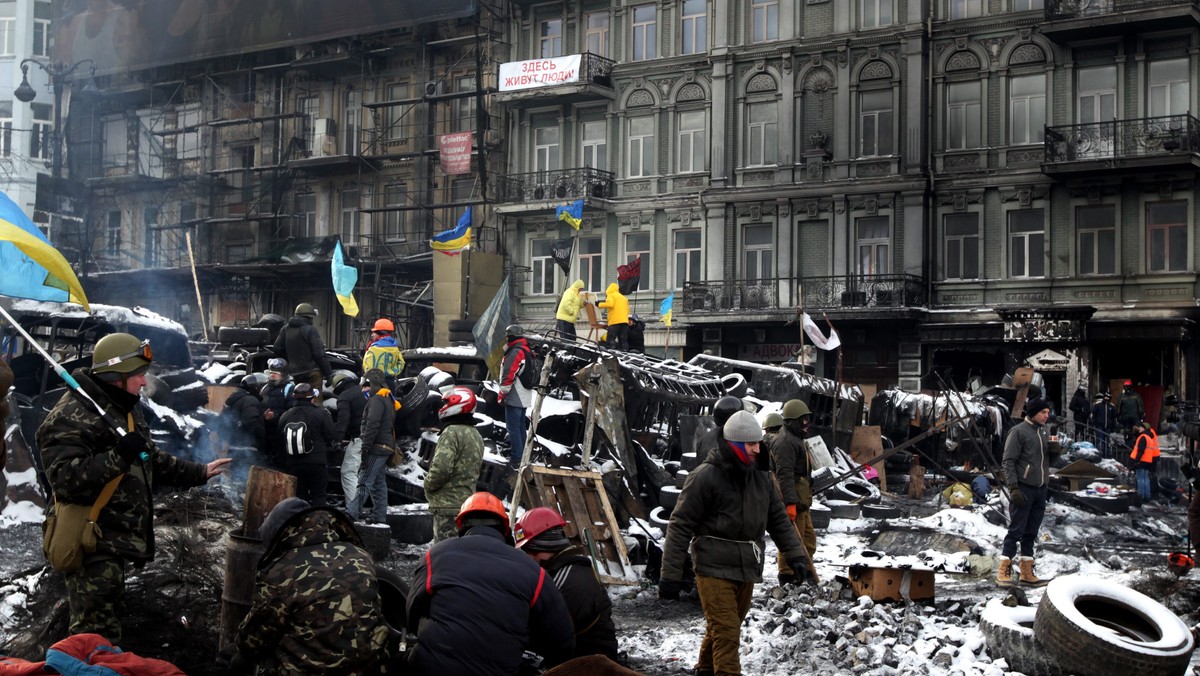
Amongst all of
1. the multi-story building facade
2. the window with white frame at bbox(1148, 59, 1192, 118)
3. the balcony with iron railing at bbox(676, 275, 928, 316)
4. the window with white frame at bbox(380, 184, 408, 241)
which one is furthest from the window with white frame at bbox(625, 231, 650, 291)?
the window with white frame at bbox(1148, 59, 1192, 118)

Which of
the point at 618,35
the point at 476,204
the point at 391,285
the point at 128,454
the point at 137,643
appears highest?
the point at 618,35

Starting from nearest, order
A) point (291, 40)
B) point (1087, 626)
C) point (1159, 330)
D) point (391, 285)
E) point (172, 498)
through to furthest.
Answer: point (1087, 626), point (172, 498), point (1159, 330), point (391, 285), point (291, 40)

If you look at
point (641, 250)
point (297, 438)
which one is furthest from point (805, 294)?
point (297, 438)

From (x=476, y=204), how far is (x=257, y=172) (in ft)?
33.5

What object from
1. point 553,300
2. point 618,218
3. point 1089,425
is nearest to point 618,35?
point 618,218

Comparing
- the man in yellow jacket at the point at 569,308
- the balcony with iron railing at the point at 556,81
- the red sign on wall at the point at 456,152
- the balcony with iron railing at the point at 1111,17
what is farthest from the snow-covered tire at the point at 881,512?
the red sign on wall at the point at 456,152

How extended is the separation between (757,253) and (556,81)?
26.5ft

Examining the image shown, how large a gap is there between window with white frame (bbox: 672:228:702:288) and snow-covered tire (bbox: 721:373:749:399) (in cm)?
1629

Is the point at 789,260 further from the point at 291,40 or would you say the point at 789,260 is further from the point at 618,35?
the point at 291,40

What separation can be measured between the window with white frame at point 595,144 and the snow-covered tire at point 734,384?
61.6 ft

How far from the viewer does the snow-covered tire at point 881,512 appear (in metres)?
16.9

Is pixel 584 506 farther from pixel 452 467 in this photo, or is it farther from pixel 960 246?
pixel 960 246

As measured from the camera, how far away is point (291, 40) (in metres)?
43.7

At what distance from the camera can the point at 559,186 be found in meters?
38.0
